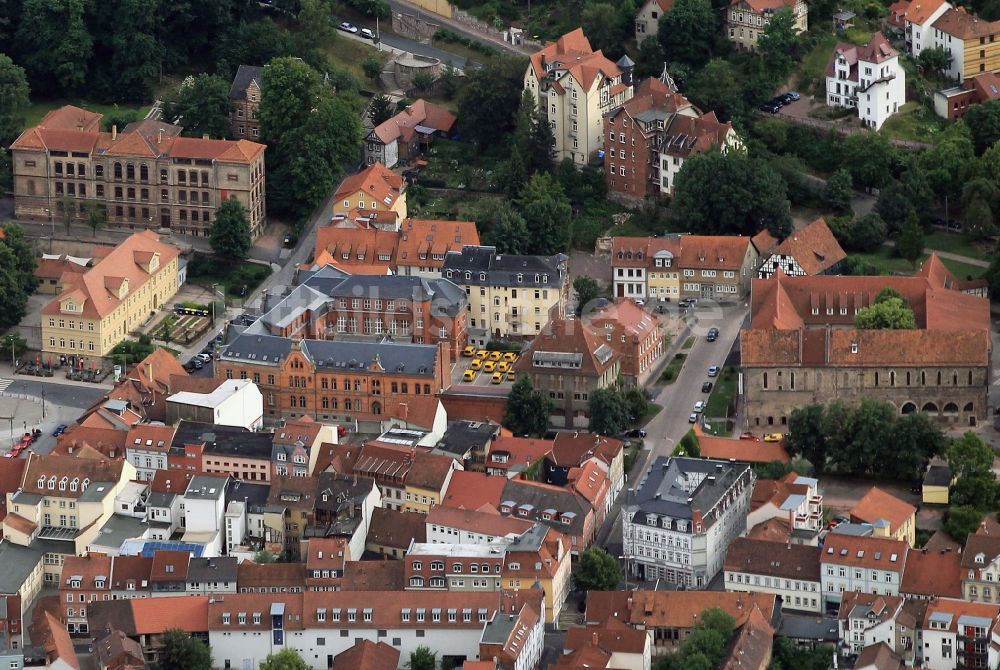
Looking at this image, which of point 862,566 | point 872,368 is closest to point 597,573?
point 862,566

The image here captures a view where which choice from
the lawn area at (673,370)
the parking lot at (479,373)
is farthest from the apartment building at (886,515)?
the parking lot at (479,373)

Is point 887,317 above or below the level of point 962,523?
above

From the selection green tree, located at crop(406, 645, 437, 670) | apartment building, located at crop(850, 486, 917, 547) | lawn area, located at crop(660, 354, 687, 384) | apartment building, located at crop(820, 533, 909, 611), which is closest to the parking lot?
lawn area, located at crop(660, 354, 687, 384)

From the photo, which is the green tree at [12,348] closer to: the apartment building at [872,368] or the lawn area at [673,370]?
the lawn area at [673,370]

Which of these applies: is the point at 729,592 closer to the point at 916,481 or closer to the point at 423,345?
the point at 916,481

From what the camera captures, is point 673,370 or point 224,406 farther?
point 673,370

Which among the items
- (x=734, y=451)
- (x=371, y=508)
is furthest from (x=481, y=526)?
(x=734, y=451)

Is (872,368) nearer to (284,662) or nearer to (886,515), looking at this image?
(886,515)
